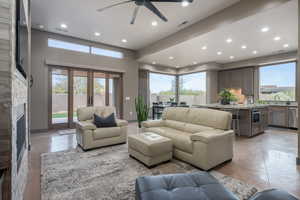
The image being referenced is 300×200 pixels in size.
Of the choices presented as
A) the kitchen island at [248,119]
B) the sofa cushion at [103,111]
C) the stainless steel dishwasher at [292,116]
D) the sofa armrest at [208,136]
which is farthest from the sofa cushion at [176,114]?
the stainless steel dishwasher at [292,116]

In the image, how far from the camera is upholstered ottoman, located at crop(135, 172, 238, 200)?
1.18m

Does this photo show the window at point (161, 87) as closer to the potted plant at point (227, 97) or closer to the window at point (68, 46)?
the window at point (68, 46)

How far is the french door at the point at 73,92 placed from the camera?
5.20m

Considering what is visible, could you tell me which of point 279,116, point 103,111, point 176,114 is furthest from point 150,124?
point 279,116

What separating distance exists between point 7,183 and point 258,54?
7963 millimetres

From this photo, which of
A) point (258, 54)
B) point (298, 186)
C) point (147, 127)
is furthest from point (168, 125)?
point (258, 54)

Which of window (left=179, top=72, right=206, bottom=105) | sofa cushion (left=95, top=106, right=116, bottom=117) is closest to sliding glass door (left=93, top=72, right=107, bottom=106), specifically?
sofa cushion (left=95, top=106, right=116, bottom=117)

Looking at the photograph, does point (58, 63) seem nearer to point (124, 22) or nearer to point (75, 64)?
point (75, 64)

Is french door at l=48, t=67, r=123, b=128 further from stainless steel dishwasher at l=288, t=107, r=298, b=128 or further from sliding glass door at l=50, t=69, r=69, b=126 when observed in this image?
stainless steel dishwasher at l=288, t=107, r=298, b=128

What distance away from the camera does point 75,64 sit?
214 inches

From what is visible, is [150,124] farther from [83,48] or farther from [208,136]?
[83,48]

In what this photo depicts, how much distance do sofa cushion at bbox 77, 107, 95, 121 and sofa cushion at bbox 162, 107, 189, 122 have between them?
1918 millimetres

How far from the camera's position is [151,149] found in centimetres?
241

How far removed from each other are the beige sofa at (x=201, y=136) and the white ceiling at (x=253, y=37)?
236cm
